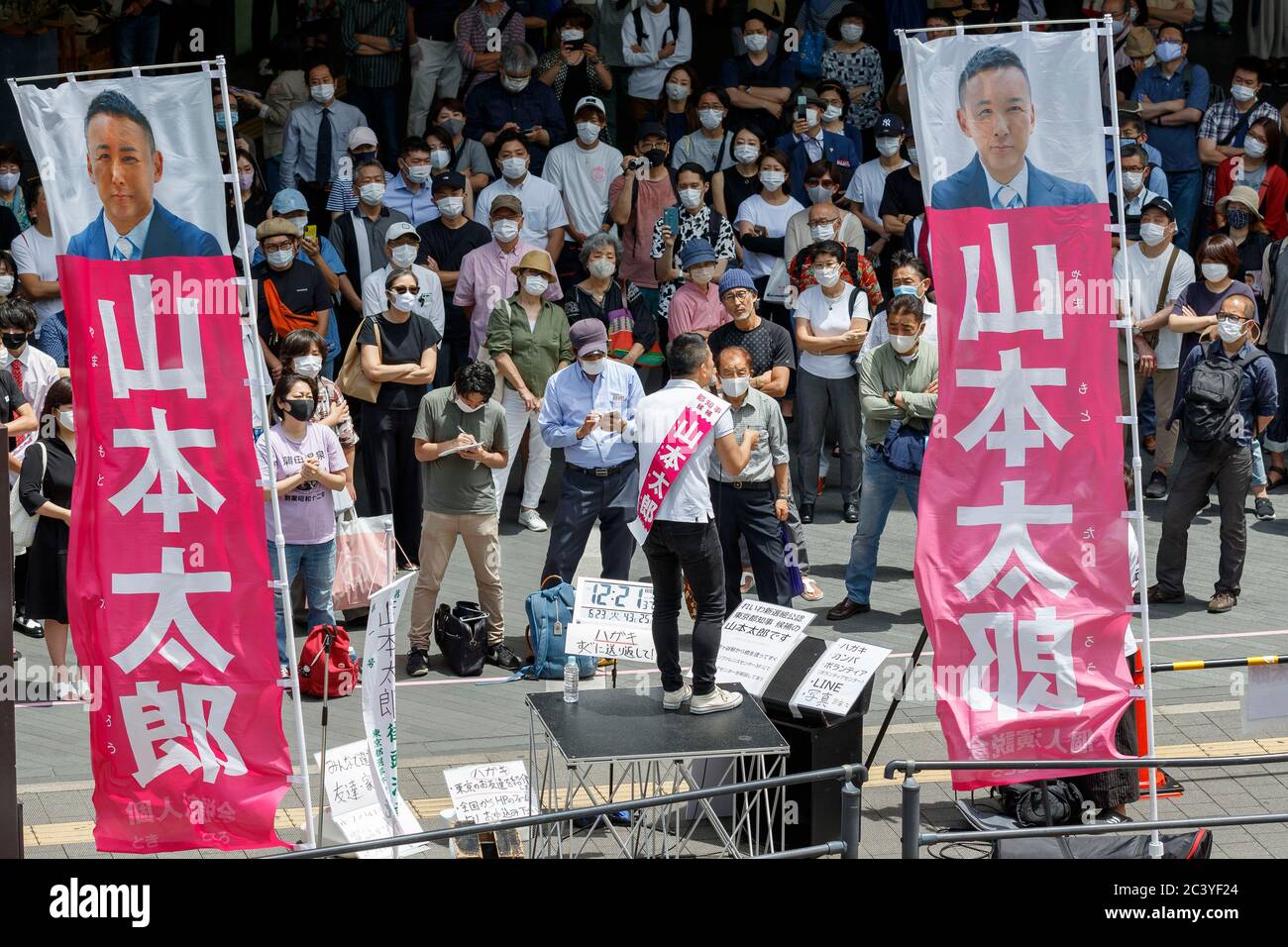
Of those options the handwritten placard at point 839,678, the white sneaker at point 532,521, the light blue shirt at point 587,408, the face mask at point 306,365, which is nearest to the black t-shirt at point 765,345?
the light blue shirt at point 587,408

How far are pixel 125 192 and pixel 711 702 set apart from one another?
12.7 ft

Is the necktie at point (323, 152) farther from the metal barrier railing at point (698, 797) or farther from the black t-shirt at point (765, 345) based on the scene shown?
the metal barrier railing at point (698, 797)

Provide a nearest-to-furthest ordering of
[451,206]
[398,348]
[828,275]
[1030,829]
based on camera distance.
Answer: [1030,829] < [398,348] < [828,275] < [451,206]

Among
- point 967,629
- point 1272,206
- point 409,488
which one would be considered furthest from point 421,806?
point 1272,206

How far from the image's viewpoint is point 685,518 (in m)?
9.43

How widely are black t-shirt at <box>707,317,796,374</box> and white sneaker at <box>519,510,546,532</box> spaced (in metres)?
2.16

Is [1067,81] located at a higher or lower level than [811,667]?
higher

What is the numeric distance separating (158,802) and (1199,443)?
809 centimetres

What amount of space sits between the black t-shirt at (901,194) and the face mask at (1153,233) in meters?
2.14

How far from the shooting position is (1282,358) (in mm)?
16172

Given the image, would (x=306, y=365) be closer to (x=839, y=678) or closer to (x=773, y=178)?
(x=839, y=678)

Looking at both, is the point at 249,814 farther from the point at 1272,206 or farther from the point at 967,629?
the point at 1272,206

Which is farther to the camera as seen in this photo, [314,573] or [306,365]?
[306,365]

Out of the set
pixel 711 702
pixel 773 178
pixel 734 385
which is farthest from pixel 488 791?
pixel 773 178
